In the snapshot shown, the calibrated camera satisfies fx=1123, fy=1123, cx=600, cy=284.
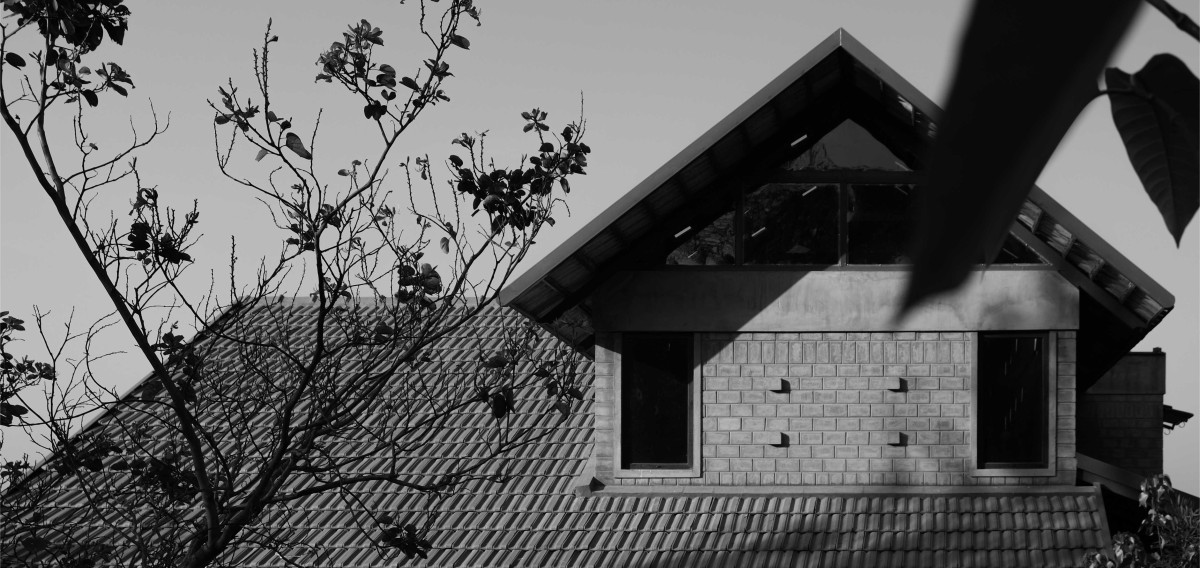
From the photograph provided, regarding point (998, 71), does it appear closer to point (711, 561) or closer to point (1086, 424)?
point (711, 561)

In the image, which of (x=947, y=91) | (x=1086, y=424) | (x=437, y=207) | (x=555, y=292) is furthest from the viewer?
(x=1086, y=424)

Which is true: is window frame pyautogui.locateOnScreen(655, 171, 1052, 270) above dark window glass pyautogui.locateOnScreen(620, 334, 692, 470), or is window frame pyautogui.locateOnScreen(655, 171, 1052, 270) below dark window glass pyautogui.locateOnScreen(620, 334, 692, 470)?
above

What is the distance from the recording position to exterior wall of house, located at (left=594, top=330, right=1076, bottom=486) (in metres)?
9.49

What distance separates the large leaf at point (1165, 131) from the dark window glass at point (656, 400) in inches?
357

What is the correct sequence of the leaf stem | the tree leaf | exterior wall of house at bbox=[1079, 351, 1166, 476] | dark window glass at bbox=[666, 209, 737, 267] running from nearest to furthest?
the leaf stem → the tree leaf → dark window glass at bbox=[666, 209, 737, 267] → exterior wall of house at bbox=[1079, 351, 1166, 476]

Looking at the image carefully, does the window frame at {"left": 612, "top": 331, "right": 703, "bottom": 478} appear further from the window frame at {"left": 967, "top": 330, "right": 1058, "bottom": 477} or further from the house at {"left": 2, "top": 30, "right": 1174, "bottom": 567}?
the window frame at {"left": 967, "top": 330, "right": 1058, "bottom": 477}

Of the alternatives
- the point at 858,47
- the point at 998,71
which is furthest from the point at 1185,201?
the point at 858,47

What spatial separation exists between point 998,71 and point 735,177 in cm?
919

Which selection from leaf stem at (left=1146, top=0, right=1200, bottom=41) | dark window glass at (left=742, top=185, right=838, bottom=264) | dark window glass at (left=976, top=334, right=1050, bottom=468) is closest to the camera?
leaf stem at (left=1146, top=0, right=1200, bottom=41)

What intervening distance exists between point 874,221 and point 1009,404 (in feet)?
6.41

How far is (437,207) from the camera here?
7129 mm

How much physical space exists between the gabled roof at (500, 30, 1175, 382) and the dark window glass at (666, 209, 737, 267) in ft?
0.66

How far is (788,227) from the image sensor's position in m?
9.51

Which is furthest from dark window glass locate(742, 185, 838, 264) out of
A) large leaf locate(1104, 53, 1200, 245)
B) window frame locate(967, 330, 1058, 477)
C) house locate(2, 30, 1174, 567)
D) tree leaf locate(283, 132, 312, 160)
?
large leaf locate(1104, 53, 1200, 245)
